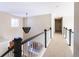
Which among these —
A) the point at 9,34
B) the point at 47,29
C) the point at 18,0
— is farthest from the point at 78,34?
the point at 9,34

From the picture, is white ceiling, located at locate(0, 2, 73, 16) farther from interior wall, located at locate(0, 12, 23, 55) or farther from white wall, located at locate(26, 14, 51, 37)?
interior wall, located at locate(0, 12, 23, 55)

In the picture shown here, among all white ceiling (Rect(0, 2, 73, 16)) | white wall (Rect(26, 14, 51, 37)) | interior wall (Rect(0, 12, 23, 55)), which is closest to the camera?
white ceiling (Rect(0, 2, 73, 16))

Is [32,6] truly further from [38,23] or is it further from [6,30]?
[6,30]

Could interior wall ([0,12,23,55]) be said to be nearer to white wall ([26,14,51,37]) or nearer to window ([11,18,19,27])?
window ([11,18,19,27])

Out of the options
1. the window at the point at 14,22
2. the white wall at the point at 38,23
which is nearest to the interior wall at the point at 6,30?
the window at the point at 14,22

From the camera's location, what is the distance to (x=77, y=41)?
1.19 metres

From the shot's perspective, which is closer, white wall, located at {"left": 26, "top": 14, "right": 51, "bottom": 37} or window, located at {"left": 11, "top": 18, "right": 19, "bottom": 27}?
white wall, located at {"left": 26, "top": 14, "right": 51, "bottom": 37}

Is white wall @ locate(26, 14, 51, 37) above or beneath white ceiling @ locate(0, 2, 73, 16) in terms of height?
beneath

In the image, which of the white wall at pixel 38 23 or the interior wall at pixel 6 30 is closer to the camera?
the white wall at pixel 38 23

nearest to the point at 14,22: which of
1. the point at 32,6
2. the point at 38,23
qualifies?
the point at 38,23

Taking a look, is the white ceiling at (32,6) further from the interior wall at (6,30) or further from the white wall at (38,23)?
the interior wall at (6,30)

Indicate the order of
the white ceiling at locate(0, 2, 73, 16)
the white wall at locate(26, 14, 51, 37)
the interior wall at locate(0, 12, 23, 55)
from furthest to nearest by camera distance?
the interior wall at locate(0, 12, 23, 55) → the white wall at locate(26, 14, 51, 37) → the white ceiling at locate(0, 2, 73, 16)

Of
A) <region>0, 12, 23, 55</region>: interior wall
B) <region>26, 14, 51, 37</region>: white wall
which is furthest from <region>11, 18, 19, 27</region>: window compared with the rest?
<region>26, 14, 51, 37</region>: white wall

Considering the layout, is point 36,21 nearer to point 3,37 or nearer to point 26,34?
point 26,34
